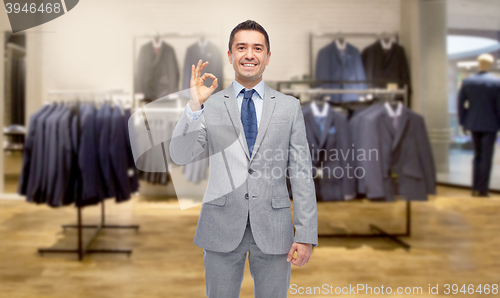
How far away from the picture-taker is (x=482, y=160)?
2.87 metres

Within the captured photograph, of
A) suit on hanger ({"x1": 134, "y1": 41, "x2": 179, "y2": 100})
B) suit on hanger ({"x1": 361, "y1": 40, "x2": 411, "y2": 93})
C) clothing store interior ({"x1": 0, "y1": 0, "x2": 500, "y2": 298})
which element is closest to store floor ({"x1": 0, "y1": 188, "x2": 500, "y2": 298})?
clothing store interior ({"x1": 0, "y1": 0, "x2": 500, "y2": 298})

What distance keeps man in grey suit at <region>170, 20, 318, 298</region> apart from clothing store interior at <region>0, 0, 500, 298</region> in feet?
2.51

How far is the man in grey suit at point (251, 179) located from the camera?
1.15 meters

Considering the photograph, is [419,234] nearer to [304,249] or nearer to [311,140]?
[311,140]

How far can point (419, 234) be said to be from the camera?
2922 mm

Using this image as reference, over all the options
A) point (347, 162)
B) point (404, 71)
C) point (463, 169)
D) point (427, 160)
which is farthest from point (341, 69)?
point (463, 169)

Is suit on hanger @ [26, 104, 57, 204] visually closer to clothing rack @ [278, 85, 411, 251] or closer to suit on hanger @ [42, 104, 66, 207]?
suit on hanger @ [42, 104, 66, 207]

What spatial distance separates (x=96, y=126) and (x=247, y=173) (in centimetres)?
178

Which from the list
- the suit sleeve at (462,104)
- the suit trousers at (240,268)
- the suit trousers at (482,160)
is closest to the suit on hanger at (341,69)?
the suit sleeve at (462,104)

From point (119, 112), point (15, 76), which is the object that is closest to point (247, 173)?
point (119, 112)

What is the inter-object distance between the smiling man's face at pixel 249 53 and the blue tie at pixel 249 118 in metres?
0.07

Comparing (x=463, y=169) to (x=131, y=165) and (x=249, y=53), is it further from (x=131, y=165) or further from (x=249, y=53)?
(x=131, y=165)

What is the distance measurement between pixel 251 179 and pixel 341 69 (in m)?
2.02

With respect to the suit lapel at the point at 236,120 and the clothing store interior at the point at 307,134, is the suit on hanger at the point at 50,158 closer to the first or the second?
the clothing store interior at the point at 307,134
